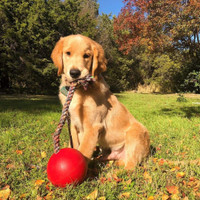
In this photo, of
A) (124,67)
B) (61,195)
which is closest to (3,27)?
(124,67)

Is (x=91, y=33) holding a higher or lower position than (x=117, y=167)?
Answer: higher

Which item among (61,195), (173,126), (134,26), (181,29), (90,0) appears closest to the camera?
(61,195)

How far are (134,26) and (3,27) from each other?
10.6 metres

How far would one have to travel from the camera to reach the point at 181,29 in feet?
18.1

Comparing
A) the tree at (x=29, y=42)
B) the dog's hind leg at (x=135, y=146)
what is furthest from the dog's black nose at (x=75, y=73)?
the tree at (x=29, y=42)

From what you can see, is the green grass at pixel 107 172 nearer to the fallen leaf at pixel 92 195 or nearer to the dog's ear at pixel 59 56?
the fallen leaf at pixel 92 195

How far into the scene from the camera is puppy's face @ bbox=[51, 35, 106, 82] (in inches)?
103

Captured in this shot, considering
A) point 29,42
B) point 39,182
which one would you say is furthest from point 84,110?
point 29,42

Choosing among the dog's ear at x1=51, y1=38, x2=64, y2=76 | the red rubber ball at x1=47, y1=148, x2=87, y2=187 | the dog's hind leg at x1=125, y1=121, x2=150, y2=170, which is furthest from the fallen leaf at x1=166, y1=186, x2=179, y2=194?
the dog's ear at x1=51, y1=38, x2=64, y2=76

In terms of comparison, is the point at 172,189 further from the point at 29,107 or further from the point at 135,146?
the point at 29,107

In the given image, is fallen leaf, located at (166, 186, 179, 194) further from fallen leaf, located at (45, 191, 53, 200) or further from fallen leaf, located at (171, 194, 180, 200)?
fallen leaf, located at (45, 191, 53, 200)

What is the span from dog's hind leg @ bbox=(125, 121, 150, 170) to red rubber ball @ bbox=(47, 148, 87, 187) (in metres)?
0.98

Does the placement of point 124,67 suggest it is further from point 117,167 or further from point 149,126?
point 117,167

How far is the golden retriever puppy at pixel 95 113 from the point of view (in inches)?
99.7
